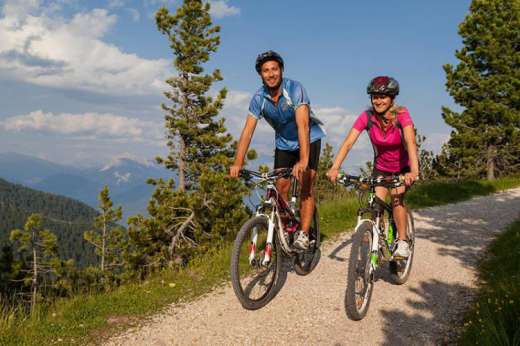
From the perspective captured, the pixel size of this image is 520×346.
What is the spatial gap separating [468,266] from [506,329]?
3065 millimetres

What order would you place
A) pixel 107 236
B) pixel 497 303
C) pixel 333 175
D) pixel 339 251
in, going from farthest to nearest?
pixel 107 236, pixel 339 251, pixel 333 175, pixel 497 303

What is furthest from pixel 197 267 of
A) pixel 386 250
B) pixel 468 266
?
pixel 468 266

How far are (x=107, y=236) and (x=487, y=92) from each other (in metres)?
24.5

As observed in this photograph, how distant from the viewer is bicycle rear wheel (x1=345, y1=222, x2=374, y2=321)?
14.1 feet

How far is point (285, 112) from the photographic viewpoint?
4887mm

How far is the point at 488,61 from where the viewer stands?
2348 centimetres

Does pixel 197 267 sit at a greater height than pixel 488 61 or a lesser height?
lesser

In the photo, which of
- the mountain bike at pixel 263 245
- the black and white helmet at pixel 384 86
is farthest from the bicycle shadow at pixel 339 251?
the black and white helmet at pixel 384 86

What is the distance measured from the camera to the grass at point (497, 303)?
3.33 meters

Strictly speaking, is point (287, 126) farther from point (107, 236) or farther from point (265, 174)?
point (107, 236)

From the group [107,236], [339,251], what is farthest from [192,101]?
[339,251]

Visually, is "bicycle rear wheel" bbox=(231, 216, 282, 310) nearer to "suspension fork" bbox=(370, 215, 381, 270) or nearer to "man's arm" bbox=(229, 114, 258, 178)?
"man's arm" bbox=(229, 114, 258, 178)

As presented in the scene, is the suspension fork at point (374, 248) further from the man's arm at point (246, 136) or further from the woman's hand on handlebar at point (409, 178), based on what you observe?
the man's arm at point (246, 136)

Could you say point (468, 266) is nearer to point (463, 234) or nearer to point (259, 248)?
point (463, 234)
